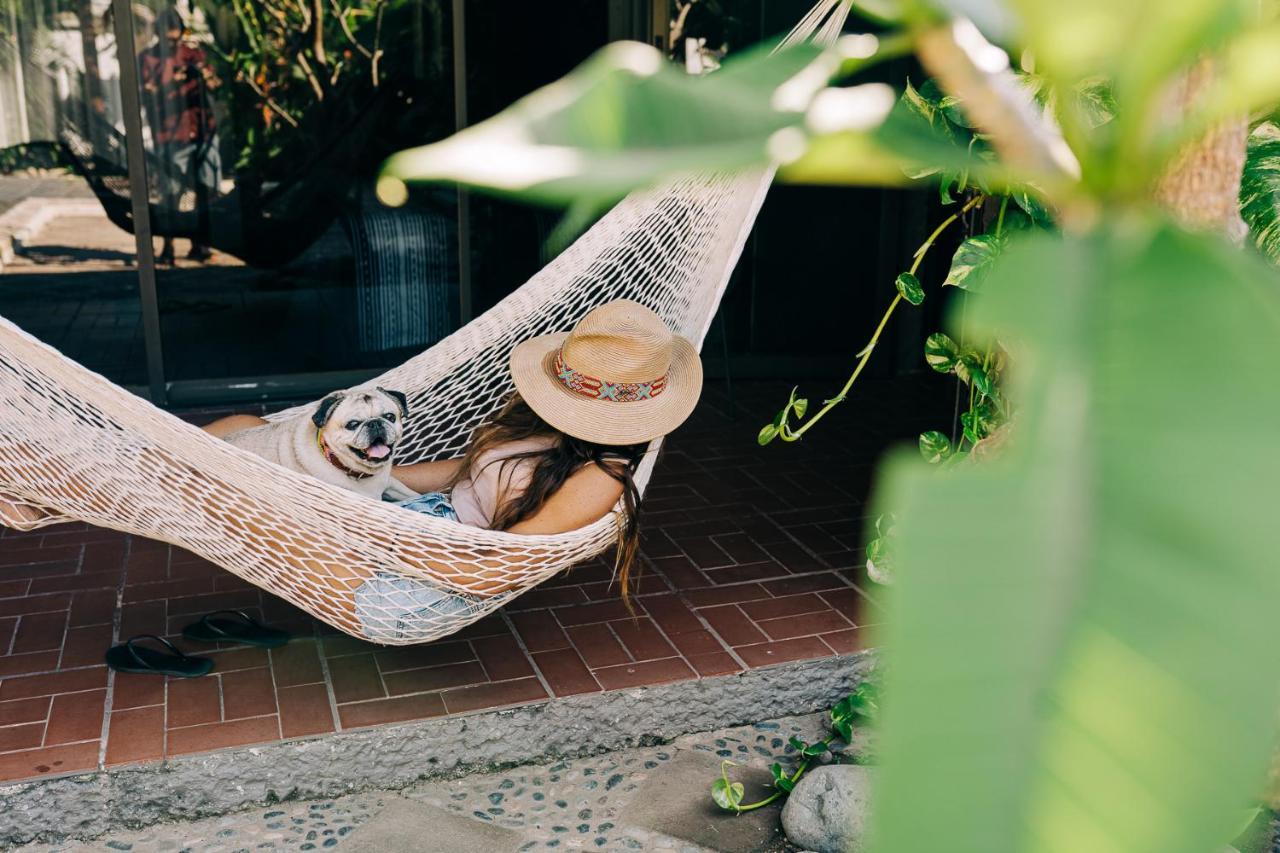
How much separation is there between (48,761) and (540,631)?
99 cm

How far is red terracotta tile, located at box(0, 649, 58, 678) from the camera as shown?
2.35 meters

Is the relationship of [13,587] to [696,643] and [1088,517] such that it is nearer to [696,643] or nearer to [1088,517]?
[696,643]

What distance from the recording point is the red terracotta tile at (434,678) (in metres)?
2.31

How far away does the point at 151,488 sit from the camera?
202cm

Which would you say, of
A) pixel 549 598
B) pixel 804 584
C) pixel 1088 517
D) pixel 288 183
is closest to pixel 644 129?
pixel 1088 517

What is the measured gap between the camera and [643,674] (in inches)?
93.7

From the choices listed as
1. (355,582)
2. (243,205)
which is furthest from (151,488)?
(243,205)

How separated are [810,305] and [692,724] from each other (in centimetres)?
268

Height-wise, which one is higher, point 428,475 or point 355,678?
point 428,475

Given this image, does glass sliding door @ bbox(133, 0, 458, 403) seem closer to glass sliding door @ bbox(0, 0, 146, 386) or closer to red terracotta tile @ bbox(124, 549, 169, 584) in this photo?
glass sliding door @ bbox(0, 0, 146, 386)

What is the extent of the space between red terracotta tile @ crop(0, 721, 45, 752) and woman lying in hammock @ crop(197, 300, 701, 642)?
2.03 feet

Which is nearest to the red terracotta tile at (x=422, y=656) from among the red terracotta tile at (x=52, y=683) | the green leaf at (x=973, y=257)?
the red terracotta tile at (x=52, y=683)

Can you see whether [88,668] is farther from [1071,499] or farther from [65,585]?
[1071,499]

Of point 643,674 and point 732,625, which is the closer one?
point 643,674
